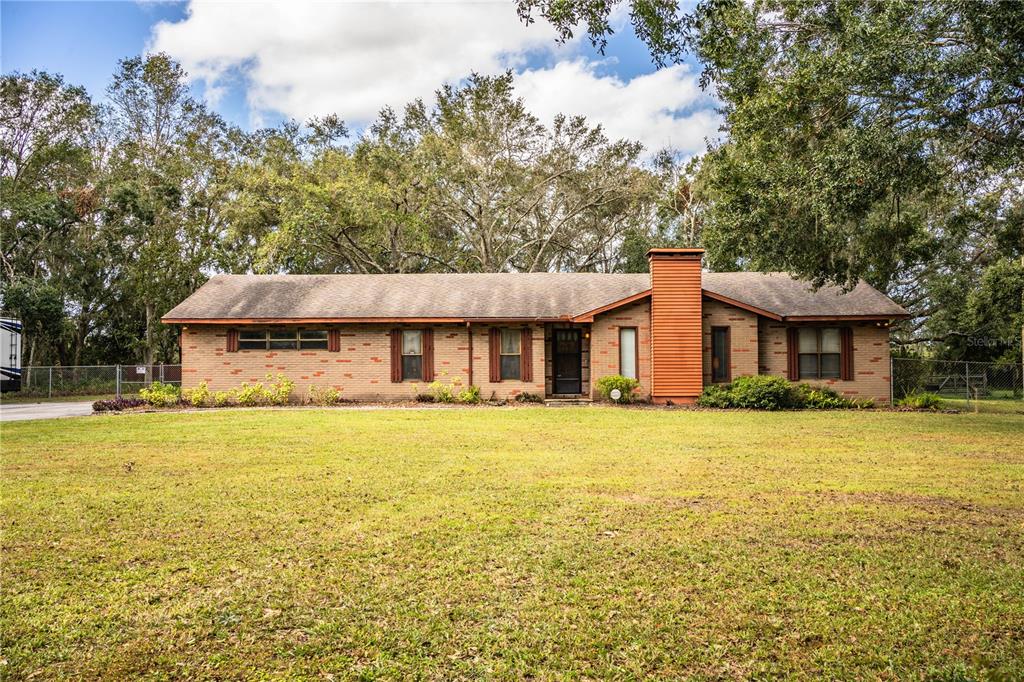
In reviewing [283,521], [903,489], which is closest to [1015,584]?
[903,489]

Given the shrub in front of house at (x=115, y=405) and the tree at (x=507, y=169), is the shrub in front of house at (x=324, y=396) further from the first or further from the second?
the tree at (x=507, y=169)

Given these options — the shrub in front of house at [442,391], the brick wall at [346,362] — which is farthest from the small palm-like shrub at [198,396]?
the shrub in front of house at [442,391]

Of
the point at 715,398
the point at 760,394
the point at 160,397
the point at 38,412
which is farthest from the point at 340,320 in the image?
the point at 760,394

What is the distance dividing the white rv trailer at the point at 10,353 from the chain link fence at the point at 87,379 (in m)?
3.17

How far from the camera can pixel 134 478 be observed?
25.4 ft

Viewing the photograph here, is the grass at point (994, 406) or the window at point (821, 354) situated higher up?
the window at point (821, 354)

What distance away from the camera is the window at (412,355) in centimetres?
1956

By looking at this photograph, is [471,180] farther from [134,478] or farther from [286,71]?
[134,478]

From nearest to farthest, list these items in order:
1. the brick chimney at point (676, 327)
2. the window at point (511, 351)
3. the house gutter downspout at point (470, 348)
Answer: the brick chimney at point (676, 327), the house gutter downspout at point (470, 348), the window at point (511, 351)

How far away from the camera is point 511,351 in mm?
19531

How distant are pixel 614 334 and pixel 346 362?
8.16m

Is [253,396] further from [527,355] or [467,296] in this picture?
[527,355]

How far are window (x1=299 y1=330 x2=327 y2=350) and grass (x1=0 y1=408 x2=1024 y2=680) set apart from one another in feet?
33.7

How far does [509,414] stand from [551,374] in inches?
209
